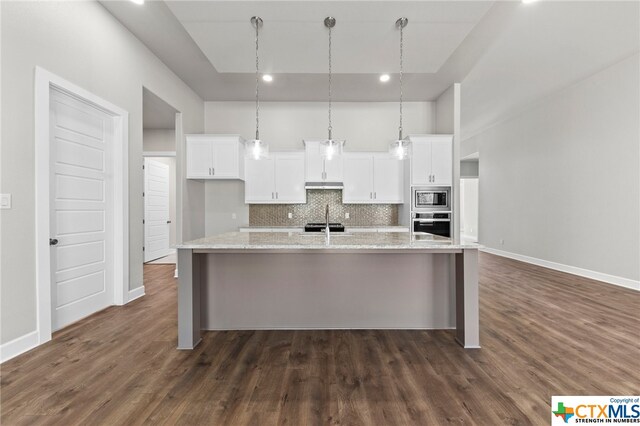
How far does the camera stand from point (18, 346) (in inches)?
96.5

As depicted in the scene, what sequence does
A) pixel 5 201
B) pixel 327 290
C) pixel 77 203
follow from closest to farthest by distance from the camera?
pixel 5 201, pixel 327 290, pixel 77 203

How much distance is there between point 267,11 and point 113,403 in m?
3.35

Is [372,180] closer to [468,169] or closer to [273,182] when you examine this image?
[273,182]

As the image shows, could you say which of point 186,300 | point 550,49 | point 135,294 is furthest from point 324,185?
point 550,49

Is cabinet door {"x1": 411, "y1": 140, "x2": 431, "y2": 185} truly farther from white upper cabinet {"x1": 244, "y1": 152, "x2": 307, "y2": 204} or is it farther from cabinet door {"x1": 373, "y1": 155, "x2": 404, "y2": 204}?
white upper cabinet {"x1": 244, "y1": 152, "x2": 307, "y2": 204}

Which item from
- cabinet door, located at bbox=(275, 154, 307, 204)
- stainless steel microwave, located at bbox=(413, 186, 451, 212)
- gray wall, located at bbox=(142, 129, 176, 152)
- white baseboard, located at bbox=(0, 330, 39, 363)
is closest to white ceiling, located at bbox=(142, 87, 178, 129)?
gray wall, located at bbox=(142, 129, 176, 152)

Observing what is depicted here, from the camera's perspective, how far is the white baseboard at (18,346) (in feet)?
7.70

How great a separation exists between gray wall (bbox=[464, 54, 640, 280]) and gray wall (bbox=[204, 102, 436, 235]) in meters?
2.27

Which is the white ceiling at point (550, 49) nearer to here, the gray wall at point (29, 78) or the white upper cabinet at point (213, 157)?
the white upper cabinet at point (213, 157)

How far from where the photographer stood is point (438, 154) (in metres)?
5.30

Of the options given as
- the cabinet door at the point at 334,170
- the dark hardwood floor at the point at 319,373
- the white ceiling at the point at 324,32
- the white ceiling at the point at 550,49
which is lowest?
the dark hardwood floor at the point at 319,373

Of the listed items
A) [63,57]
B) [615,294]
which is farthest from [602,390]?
[63,57]

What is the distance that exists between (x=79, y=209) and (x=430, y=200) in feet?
16.0

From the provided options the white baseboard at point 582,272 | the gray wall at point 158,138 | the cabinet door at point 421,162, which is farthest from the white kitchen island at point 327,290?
the gray wall at point 158,138
